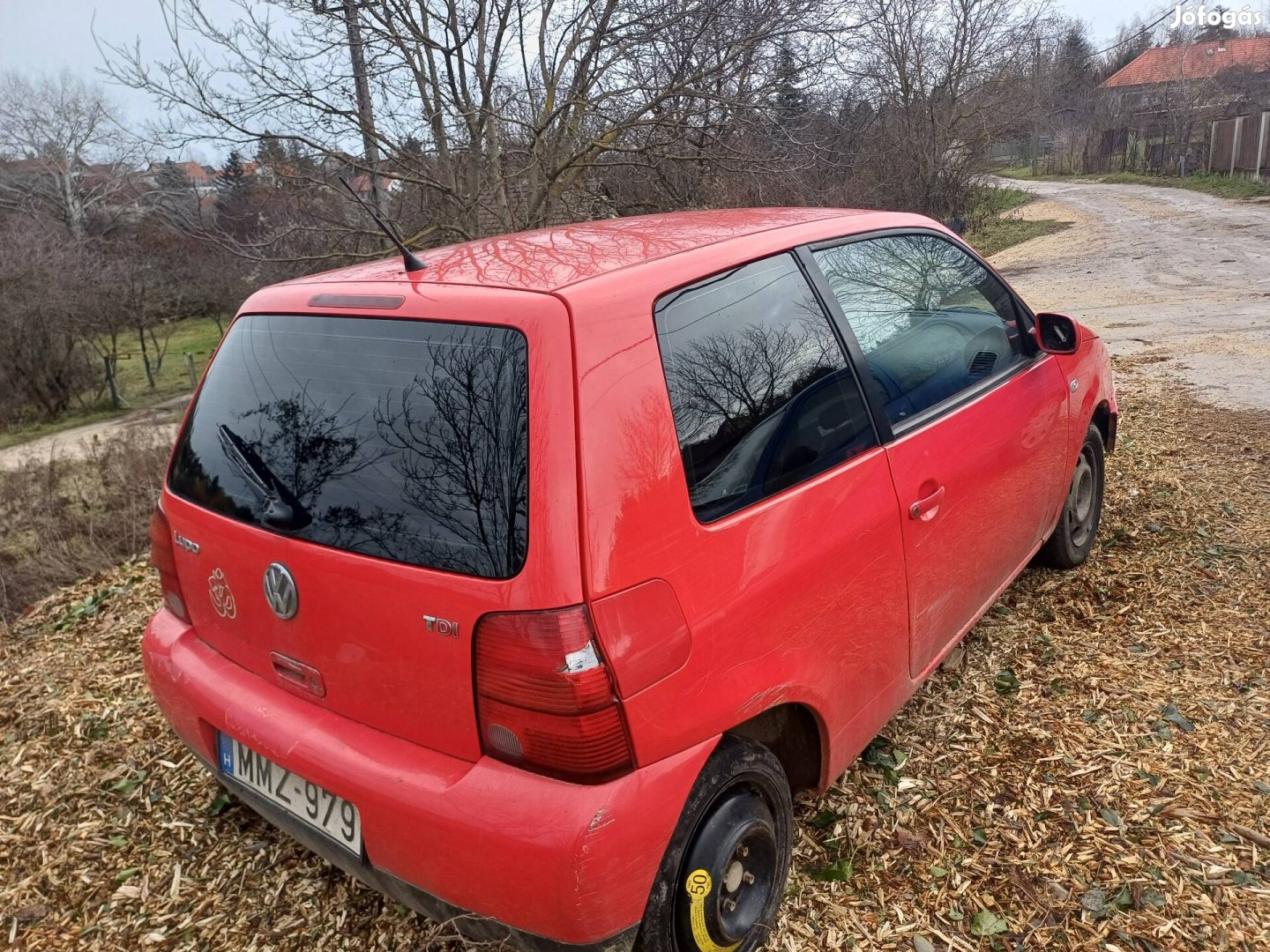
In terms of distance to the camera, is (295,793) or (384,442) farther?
(295,793)

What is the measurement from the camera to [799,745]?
2334mm

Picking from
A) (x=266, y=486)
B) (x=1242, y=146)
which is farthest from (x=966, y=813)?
(x=1242, y=146)

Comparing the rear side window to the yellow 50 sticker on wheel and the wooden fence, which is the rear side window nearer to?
the yellow 50 sticker on wheel

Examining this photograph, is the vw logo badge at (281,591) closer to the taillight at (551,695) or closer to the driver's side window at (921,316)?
the taillight at (551,695)

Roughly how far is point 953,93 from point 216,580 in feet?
74.4

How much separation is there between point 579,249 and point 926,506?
122cm

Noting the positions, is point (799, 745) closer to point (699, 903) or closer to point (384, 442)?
point (699, 903)

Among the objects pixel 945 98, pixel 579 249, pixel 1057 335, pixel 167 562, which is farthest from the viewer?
pixel 945 98

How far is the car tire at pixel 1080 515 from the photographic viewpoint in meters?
3.91

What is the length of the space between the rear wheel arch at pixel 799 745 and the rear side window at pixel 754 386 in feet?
2.02

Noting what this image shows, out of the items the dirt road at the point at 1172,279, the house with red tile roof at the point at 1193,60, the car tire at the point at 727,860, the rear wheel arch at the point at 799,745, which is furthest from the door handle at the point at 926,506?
the house with red tile roof at the point at 1193,60

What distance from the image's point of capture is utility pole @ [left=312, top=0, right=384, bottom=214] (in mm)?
7172

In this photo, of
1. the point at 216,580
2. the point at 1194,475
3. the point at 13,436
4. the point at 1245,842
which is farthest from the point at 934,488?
the point at 13,436

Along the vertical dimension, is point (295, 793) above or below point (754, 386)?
below
